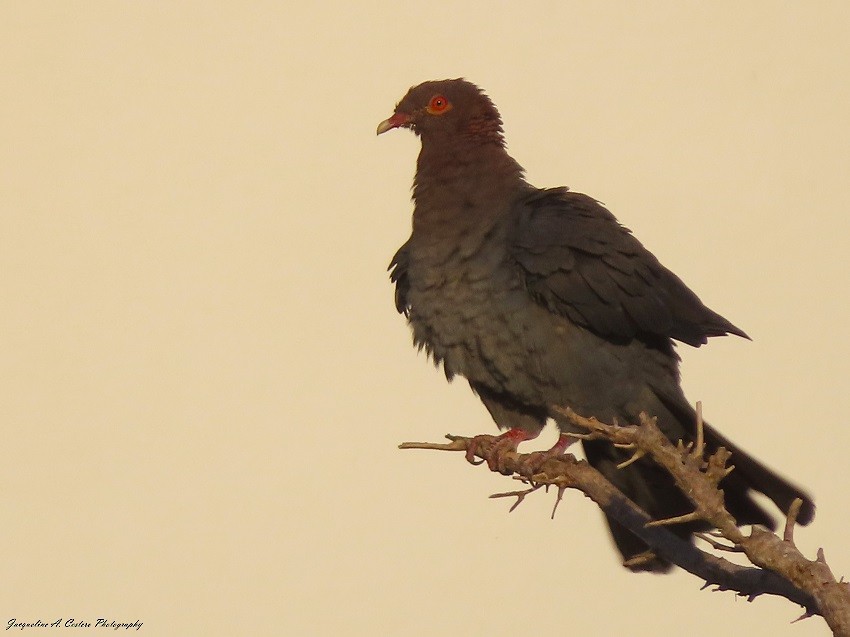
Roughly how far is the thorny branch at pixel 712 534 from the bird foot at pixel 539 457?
6.4 inches

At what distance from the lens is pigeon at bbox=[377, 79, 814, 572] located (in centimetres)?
539

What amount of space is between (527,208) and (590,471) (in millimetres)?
1368

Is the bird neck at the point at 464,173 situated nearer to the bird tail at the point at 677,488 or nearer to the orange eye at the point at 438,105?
the orange eye at the point at 438,105

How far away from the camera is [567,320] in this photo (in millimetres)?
5441

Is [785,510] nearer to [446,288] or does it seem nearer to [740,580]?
[740,580]

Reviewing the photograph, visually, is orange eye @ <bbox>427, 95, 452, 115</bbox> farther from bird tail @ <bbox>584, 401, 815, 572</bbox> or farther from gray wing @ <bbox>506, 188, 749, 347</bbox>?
bird tail @ <bbox>584, 401, 815, 572</bbox>

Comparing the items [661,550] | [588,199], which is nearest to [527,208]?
[588,199]

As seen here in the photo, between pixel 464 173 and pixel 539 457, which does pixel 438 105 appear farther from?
pixel 539 457

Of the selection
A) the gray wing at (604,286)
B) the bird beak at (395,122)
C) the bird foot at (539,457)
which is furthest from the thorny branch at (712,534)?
the bird beak at (395,122)

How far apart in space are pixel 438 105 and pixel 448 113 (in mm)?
74

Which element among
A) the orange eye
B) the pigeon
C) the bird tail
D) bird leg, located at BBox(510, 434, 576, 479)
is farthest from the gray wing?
the orange eye

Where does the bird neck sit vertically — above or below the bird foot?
above

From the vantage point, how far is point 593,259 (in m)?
5.46

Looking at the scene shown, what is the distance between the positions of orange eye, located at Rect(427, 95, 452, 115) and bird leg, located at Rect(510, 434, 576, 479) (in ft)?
6.22
